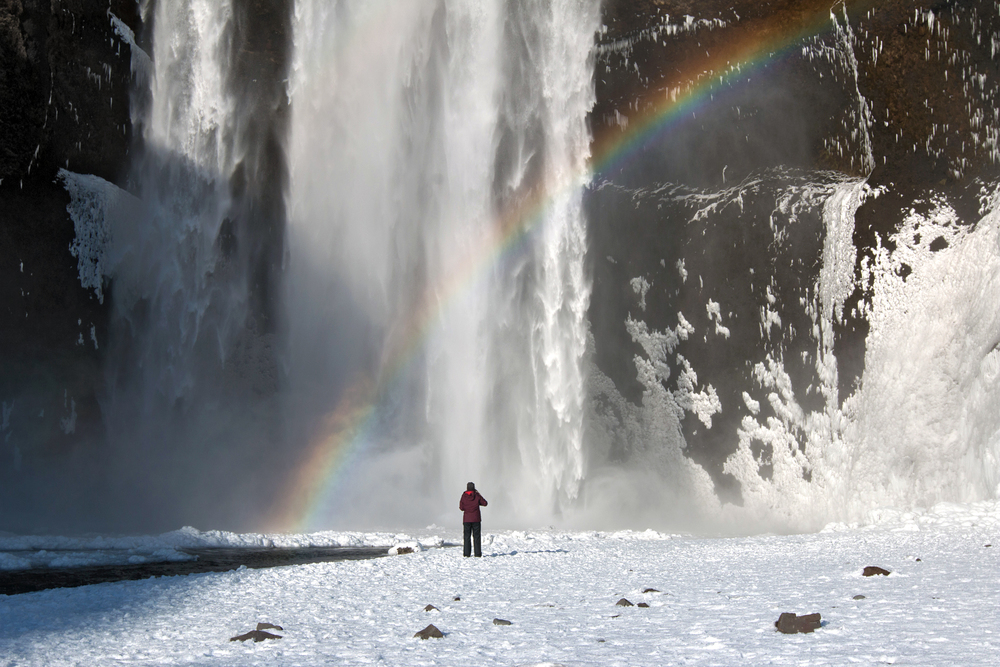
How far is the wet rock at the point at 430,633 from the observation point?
5.95 m

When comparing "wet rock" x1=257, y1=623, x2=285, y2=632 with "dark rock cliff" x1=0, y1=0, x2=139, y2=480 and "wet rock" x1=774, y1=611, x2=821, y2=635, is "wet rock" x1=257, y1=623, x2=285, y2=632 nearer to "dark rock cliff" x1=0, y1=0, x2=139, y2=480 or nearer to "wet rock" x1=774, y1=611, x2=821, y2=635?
"wet rock" x1=774, y1=611, x2=821, y2=635

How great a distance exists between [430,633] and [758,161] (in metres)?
18.0

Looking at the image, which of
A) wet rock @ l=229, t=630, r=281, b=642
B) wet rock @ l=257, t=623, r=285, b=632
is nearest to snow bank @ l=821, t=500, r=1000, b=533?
wet rock @ l=257, t=623, r=285, b=632

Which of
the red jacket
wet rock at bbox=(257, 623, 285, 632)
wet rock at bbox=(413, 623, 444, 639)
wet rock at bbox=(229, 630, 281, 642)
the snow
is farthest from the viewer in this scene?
the snow

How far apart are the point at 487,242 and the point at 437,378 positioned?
4.18 meters

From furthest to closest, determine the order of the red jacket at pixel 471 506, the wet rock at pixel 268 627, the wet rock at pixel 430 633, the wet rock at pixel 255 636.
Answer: the red jacket at pixel 471 506 → the wet rock at pixel 268 627 → the wet rock at pixel 255 636 → the wet rock at pixel 430 633

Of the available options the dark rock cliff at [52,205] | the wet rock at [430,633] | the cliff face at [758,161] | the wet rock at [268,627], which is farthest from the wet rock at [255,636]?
the dark rock cliff at [52,205]

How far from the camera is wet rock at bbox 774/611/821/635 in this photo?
5391mm

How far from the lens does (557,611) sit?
6.94m

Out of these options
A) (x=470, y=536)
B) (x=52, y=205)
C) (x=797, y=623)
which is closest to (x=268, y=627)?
(x=797, y=623)

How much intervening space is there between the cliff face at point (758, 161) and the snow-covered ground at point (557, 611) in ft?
31.4

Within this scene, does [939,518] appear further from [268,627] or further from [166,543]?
[166,543]

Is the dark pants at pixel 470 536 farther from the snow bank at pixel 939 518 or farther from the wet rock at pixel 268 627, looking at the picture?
the snow bank at pixel 939 518

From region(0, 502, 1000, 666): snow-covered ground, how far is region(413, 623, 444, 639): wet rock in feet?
0.20
